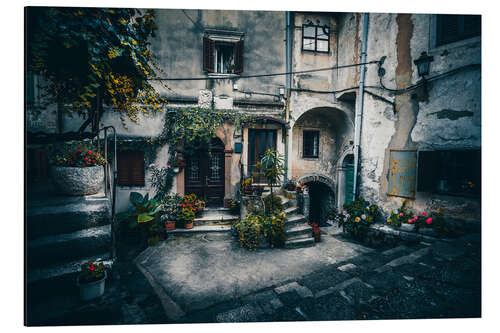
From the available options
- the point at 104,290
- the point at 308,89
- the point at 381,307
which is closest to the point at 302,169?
the point at 308,89

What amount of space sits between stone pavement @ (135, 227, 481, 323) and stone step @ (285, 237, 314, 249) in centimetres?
45

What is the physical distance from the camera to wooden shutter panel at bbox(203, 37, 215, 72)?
201 inches

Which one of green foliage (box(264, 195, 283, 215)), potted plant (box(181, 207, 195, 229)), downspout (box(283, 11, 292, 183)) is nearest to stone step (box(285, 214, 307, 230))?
green foliage (box(264, 195, 283, 215))

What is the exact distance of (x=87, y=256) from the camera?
2578mm

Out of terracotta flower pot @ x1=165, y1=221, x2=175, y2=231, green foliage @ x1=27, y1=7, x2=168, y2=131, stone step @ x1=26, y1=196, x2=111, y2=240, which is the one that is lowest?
terracotta flower pot @ x1=165, y1=221, x2=175, y2=231

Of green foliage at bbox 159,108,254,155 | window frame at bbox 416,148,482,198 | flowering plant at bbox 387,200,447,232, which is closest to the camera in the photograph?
window frame at bbox 416,148,482,198

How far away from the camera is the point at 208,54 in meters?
5.20

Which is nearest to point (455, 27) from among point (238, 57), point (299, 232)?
point (238, 57)

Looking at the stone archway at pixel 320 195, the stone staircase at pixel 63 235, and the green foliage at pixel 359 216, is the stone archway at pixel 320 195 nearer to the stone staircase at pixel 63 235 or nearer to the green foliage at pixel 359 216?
the green foliage at pixel 359 216

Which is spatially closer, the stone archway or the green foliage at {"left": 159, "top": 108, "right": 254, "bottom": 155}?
the green foliage at {"left": 159, "top": 108, "right": 254, "bottom": 155}

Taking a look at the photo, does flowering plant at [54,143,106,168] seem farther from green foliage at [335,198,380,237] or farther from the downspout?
green foliage at [335,198,380,237]

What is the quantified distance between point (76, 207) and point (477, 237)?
216 inches

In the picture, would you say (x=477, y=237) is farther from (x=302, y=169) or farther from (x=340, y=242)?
(x=302, y=169)

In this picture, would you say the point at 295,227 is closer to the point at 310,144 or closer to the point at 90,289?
the point at 310,144
